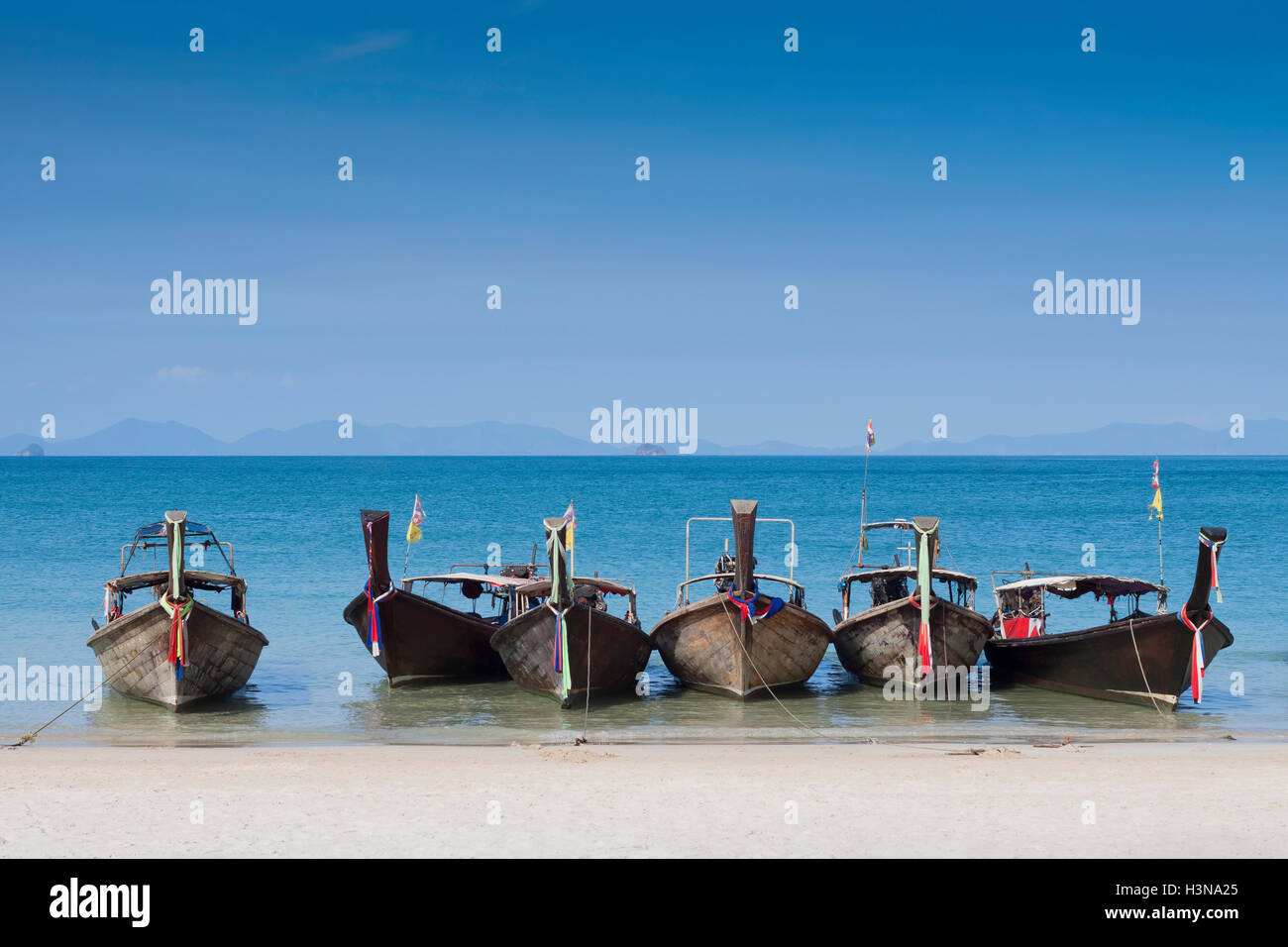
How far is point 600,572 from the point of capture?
4547cm

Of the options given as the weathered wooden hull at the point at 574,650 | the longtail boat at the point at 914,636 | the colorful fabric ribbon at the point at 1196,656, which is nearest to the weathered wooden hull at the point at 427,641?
the weathered wooden hull at the point at 574,650

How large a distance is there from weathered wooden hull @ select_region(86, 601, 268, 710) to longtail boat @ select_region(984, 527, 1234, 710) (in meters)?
14.0

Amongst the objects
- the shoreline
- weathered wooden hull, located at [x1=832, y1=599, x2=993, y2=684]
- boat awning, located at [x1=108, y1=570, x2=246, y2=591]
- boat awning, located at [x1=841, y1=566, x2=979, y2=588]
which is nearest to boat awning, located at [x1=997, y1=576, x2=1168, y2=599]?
boat awning, located at [x1=841, y1=566, x2=979, y2=588]

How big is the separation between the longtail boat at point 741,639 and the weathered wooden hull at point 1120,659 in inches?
153

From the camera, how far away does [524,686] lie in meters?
20.7

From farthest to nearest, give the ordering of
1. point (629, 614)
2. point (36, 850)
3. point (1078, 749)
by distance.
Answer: point (629, 614) → point (1078, 749) → point (36, 850)

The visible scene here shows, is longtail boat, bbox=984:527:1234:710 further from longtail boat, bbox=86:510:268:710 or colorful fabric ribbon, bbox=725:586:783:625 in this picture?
longtail boat, bbox=86:510:268:710

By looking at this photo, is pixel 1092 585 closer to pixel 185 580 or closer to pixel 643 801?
pixel 643 801

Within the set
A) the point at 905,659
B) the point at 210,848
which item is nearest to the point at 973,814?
the point at 210,848

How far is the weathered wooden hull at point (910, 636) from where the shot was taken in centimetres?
2034

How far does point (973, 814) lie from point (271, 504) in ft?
267

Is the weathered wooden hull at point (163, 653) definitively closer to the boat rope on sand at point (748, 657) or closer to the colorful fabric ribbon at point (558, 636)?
the colorful fabric ribbon at point (558, 636)

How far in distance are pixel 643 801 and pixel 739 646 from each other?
751 cm
